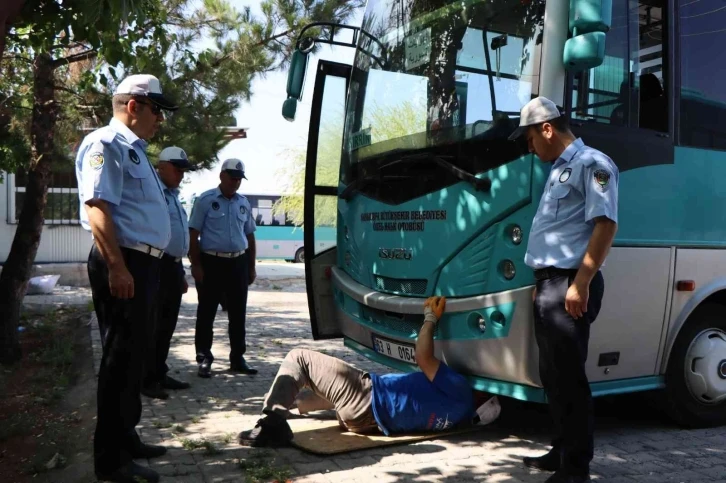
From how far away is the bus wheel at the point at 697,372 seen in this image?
5086mm

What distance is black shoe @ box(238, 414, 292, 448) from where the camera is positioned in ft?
15.2

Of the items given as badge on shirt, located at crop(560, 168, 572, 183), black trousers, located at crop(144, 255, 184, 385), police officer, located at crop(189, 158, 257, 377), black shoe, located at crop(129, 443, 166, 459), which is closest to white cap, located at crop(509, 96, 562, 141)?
badge on shirt, located at crop(560, 168, 572, 183)

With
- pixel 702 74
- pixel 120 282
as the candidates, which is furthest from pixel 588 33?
pixel 120 282

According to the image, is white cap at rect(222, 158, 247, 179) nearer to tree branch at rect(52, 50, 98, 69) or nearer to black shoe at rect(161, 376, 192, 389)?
black shoe at rect(161, 376, 192, 389)

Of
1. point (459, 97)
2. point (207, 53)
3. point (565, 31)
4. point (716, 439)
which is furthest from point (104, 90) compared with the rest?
point (716, 439)

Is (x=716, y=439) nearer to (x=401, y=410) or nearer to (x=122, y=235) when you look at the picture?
(x=401, y=410)

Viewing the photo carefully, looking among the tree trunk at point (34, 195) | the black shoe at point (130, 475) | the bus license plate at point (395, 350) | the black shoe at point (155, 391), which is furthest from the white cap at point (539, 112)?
the tree trunk at point (34, 195)

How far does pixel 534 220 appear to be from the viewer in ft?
13.4

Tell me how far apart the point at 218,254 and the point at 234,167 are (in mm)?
847

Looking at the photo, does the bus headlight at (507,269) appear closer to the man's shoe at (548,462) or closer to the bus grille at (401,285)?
the bus grille at (401,285)

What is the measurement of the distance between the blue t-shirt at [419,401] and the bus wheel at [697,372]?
1.49 meters

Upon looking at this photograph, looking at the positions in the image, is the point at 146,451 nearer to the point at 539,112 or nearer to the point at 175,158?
the point at 175,158

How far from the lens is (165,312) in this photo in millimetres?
6457

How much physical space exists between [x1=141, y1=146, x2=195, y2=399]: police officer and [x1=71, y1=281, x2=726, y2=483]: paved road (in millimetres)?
190
